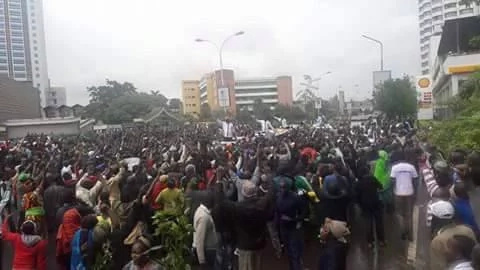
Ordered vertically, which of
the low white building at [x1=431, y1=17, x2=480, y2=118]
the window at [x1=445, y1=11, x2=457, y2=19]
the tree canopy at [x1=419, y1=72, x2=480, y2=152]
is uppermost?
the window at [x1=445, y1=11, x2=457, y2=19]

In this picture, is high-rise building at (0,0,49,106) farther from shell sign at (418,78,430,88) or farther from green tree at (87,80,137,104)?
shell sign at (418,78,430,88)

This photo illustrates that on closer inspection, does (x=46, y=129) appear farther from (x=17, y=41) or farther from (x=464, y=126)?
(x=17, y=41)

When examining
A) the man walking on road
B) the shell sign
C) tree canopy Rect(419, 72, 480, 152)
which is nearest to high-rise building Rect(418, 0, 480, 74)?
the shell sign

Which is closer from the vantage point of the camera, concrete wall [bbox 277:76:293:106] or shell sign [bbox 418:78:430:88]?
shell sign [bbox 418:78:430:88]

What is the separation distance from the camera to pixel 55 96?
133625 millimetres

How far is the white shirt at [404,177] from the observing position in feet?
28.6

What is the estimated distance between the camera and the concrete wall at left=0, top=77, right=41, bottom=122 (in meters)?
70.6

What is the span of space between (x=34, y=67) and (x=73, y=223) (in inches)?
4755

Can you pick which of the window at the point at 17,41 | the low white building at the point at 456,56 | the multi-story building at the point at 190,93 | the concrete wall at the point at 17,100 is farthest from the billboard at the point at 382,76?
the window at the point at 17,41

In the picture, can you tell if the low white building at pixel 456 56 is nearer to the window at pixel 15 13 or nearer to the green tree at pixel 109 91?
the green tree at pixel 109 91

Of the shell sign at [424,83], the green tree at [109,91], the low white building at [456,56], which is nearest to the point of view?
the shell sign at [424,83]

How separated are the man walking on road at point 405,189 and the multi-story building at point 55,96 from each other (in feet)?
418

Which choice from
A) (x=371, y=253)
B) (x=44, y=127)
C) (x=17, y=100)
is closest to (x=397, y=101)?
(x=44, y=127)

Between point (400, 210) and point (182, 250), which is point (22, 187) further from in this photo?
point (400, 210)
